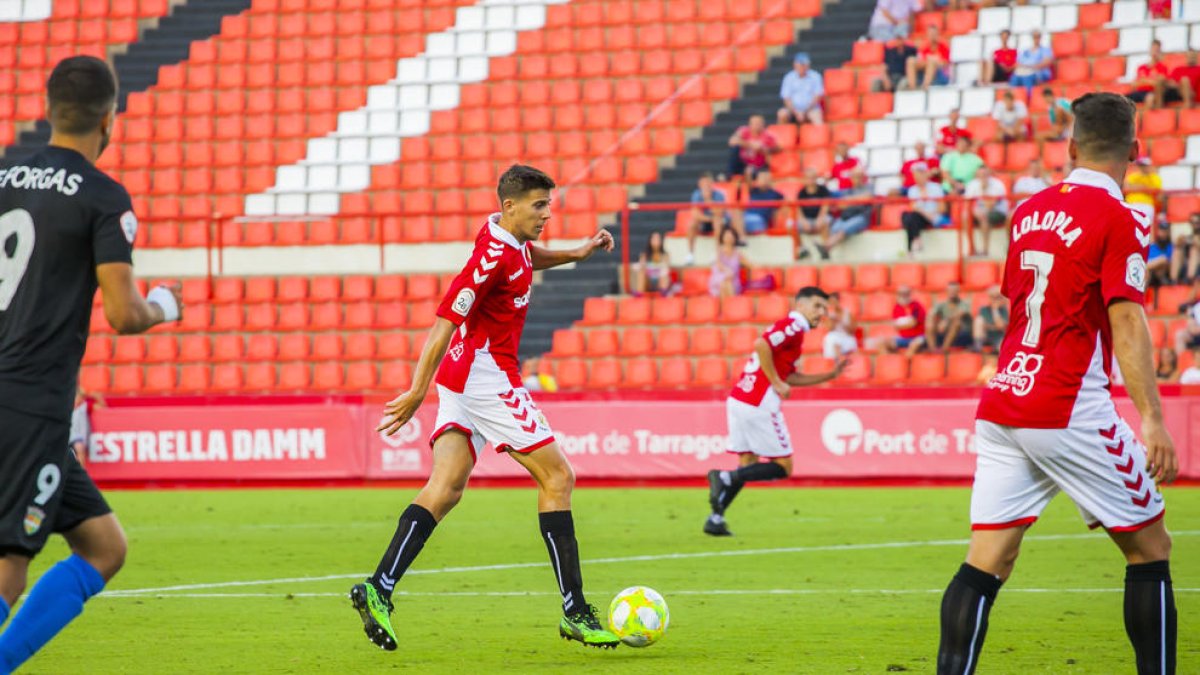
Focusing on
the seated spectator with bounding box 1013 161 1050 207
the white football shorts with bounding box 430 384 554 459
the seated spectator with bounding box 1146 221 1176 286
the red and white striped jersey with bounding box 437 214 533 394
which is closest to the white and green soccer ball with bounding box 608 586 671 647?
the white football shorts with bounding box 430 384 554 459

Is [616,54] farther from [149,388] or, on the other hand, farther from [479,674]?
[479,674]

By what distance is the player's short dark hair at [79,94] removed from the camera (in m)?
5.62

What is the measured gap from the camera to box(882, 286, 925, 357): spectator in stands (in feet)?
72.1

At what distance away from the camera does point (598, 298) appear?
25.0 m

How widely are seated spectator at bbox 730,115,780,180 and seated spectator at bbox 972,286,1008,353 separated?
5202 mm

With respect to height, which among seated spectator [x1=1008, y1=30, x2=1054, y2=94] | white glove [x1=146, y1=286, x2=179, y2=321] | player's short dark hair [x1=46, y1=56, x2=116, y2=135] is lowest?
white glove [x1=146, y1=286, x2=179, y2=321]

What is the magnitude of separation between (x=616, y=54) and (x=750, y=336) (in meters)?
8.20

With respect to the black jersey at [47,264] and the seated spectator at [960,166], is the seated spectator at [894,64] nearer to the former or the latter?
the seated spectator at [960,166]

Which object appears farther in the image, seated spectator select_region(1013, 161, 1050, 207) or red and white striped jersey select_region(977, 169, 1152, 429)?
seated spectator select_region(1013, 161, 1050, 207)

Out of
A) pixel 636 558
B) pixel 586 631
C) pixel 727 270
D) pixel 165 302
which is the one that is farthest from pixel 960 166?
pixel 165 302

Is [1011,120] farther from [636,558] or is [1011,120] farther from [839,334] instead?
[636,558]

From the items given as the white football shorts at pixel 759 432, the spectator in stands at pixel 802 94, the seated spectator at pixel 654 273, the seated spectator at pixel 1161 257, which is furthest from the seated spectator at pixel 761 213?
the white football shorts at pixel 759 432

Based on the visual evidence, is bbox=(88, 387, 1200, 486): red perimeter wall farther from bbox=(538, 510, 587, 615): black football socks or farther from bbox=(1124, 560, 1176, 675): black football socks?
bbox=(1124, 560, 1176, 675): black football socks

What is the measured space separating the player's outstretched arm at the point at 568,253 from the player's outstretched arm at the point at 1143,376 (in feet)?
12.1
